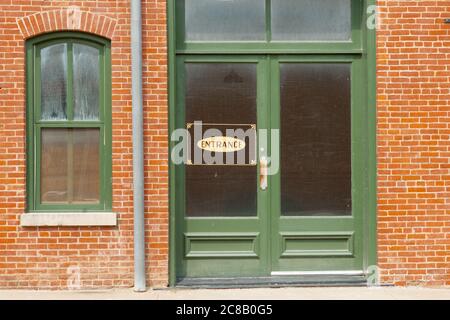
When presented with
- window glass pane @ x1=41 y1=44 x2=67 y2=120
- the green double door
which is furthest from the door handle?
window glass pane @ x1=41 y1=44 x2=67 y2=120

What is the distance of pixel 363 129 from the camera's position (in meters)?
8.39

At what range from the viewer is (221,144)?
8.40 meters

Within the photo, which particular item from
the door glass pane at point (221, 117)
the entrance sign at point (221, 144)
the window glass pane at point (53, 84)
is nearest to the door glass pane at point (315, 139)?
the door glass pane at point (221, 117)

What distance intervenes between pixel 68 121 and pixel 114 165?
31.9 inches

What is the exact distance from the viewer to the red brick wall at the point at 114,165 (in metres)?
7.99

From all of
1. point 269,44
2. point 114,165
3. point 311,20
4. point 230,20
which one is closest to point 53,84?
point 114,165

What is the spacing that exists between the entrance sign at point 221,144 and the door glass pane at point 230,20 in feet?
3.75

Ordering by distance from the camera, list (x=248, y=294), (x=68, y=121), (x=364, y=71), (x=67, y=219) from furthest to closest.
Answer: (x=364, y=71)
(x=68, y=121)
(x=67, y=219)
(x=248, y=294)

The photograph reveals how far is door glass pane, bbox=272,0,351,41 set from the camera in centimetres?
845

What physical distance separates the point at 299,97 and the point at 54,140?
316 centimetres

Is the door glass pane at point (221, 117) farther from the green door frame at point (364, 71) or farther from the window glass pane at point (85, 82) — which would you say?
the window glass pane at point (85, 82)

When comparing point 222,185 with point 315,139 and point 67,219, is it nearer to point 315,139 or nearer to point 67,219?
point 315,139

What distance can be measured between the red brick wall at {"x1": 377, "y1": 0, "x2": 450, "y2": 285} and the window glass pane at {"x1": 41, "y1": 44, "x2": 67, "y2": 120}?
3.96 meters

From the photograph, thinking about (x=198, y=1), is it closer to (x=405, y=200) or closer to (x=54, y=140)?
(x=54, y=140)
